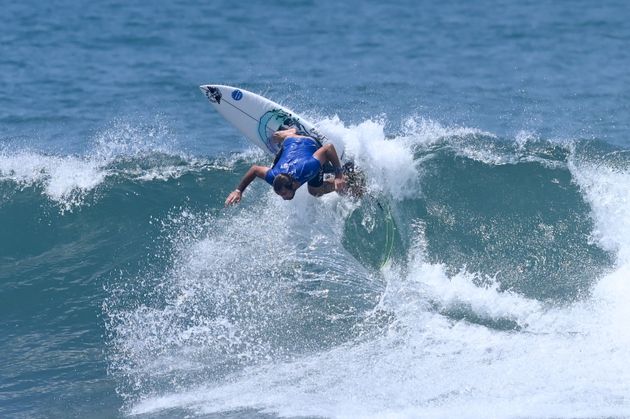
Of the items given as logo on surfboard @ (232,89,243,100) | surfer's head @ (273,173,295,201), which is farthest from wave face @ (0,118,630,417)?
logo on surfboard @ (232,89,243,100)

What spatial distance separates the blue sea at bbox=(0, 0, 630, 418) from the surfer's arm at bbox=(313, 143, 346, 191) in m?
0.70

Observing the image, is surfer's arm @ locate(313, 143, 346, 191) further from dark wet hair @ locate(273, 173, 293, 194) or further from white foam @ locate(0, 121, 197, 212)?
white foam @ locate(0, 121, 197, 212)

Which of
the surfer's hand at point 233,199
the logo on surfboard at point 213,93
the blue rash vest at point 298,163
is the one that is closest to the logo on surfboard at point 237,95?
the logo on surfboard at point 213,93

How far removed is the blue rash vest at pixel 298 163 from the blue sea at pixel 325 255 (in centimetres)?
71

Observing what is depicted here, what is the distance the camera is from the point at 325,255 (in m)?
10.7

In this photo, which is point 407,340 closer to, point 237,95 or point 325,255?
point 325,255

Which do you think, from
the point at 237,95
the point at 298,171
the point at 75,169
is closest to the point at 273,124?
the point at 237,95

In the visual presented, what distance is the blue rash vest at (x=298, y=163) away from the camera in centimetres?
1017

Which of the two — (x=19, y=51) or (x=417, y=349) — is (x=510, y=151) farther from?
(x=19, y=51)

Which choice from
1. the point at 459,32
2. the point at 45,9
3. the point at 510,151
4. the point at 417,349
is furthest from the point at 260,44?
the point at 417,349

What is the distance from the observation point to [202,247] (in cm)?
1082

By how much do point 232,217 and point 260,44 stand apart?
957 centimetres

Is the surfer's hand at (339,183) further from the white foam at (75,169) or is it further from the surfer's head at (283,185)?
the white foam at (75,169)

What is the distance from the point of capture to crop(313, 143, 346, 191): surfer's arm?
10422 mm
